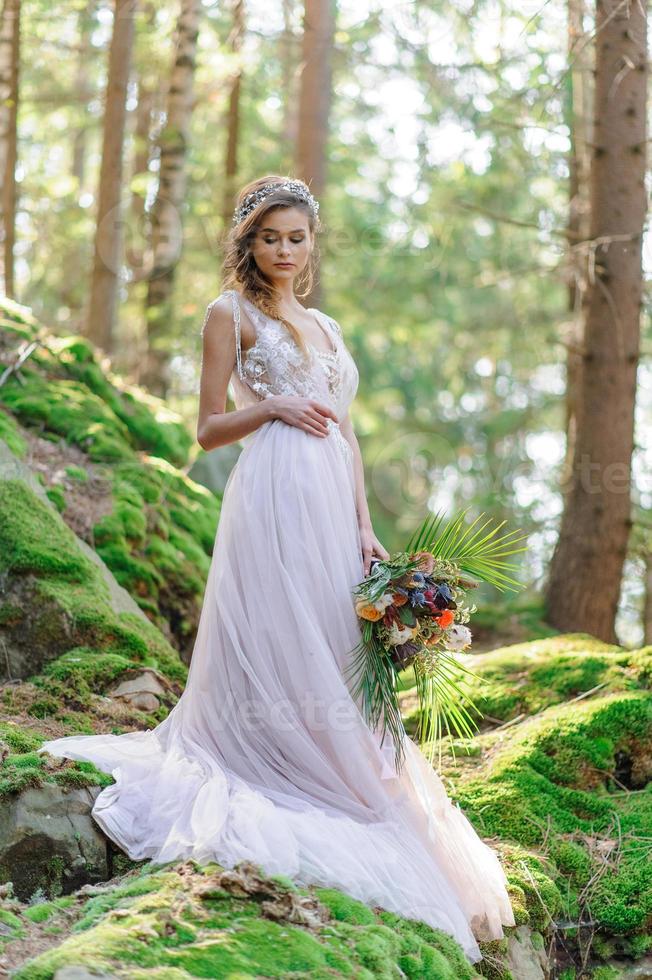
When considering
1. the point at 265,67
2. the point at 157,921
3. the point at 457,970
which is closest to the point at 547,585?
the point at 457,970

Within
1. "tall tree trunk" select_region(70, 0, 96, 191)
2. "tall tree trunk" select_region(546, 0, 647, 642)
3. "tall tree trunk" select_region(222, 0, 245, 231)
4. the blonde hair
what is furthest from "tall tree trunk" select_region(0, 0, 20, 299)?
the blonde hair

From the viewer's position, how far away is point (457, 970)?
11.5ft

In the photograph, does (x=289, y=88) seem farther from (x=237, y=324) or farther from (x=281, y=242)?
(x=237, y=324)

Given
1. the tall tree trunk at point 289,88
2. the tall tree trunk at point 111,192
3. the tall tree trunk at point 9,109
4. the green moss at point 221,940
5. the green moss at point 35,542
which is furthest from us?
the tall tree trunk at point 289,88

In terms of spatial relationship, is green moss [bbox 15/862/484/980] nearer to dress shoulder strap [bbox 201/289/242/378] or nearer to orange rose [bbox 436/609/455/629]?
orange rose [bbox 436/609/455/629]

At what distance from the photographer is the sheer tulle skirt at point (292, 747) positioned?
148 inches

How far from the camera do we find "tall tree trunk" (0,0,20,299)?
10.9 meters

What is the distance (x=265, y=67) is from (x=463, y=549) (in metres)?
14.1

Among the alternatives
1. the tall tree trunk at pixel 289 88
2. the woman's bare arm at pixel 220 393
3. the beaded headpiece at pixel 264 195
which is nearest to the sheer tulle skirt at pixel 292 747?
the woman's bare arm at pixel 220 393

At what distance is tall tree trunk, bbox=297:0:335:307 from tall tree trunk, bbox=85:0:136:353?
1879 millimetres

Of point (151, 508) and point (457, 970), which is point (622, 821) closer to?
point (457, 970)

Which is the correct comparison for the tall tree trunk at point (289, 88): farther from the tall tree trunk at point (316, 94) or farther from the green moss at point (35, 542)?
the green moss at point (35, 542)

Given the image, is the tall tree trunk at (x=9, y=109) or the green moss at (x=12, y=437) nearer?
the green moss at (x=12, y=437)

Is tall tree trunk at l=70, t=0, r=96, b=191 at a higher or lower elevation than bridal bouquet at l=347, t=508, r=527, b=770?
higher
